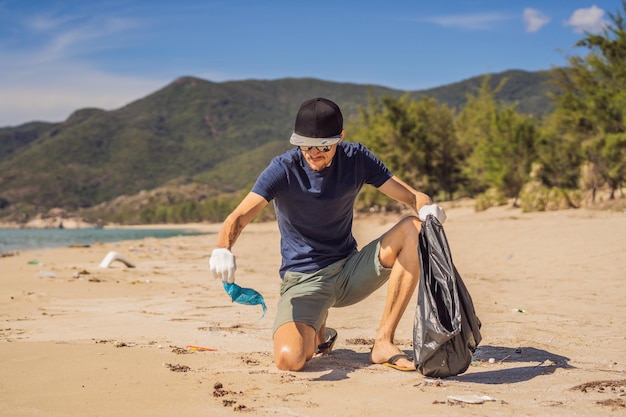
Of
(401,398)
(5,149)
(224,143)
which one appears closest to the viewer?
(401,398)

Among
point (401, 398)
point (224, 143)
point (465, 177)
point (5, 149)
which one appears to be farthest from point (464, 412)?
point (5, 149)

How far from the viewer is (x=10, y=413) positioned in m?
2.71

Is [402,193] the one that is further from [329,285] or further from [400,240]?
[329,285]

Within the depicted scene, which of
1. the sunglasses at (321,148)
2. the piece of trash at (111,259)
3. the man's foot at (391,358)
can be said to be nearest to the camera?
the man's foot at (391,358)

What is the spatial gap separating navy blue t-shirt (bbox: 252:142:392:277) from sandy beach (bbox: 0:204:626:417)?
26.6 inches

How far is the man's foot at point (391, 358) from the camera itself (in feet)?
12.0

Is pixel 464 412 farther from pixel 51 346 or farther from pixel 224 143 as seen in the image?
pixel 224 143

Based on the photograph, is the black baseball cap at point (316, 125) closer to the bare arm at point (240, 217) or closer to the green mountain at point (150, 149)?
the bare arm at point (240, 217)

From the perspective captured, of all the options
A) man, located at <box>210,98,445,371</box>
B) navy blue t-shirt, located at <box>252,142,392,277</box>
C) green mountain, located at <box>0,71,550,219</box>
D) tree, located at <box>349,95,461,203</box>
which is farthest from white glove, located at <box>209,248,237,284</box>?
green mountain, located at <box>0,71,550,219</box>

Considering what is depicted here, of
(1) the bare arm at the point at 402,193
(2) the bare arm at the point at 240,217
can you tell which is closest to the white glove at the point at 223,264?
(2) the bare arm at the point at 240,217

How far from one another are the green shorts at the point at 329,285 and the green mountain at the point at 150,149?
9022 cm

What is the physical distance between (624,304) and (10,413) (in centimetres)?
529

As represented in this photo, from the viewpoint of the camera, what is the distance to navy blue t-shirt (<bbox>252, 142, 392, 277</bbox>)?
3.88 metres

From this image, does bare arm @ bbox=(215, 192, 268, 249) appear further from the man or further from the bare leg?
the bare leg
